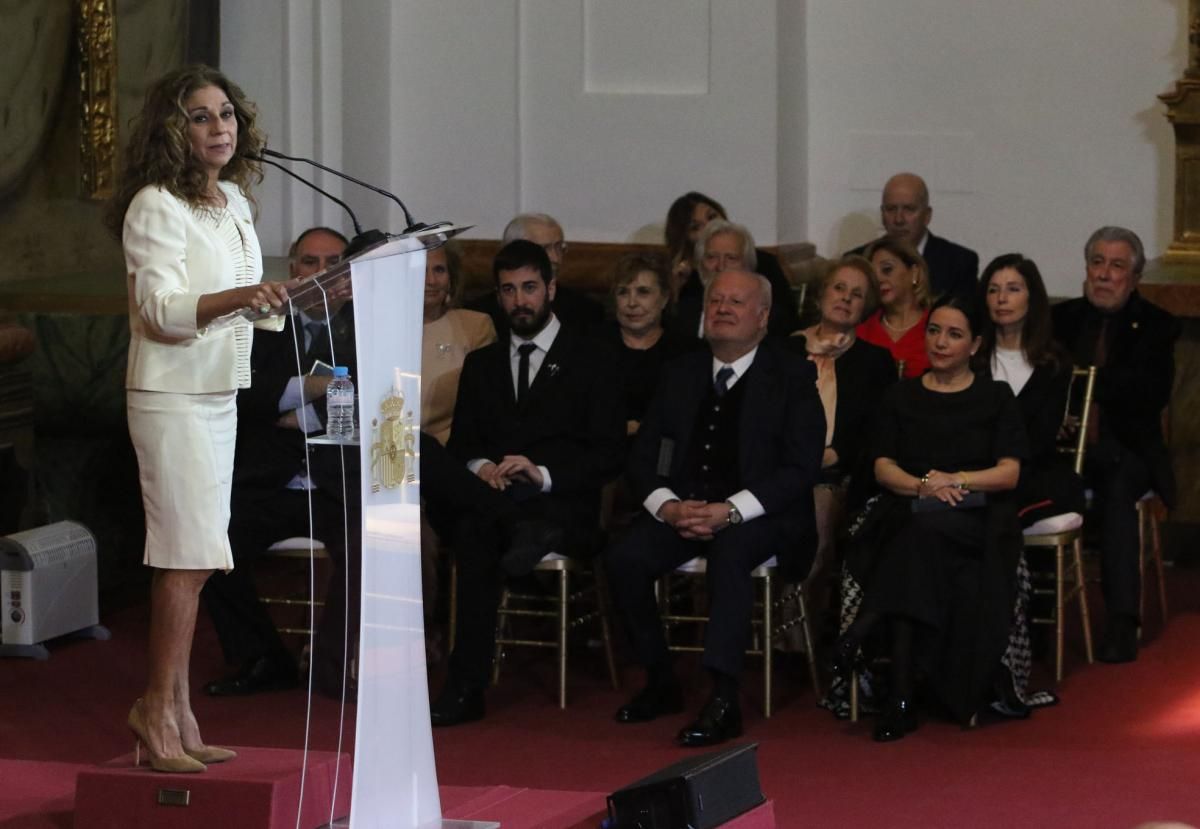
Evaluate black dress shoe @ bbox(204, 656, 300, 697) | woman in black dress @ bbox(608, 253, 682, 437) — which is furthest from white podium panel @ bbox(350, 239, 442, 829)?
woman in black dress @ bbox(608, 253, 682, 437)

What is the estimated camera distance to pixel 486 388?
5.92 m

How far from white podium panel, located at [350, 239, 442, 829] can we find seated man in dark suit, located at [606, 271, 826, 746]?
5.37 feet

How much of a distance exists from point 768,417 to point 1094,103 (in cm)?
338

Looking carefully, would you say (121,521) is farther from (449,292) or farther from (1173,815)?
(1173,815)

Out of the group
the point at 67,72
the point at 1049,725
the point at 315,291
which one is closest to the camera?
the point at 315,291

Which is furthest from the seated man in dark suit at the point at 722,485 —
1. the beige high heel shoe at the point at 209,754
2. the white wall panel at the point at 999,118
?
the white wall panel at the point at 999,118

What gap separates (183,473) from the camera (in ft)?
12.1

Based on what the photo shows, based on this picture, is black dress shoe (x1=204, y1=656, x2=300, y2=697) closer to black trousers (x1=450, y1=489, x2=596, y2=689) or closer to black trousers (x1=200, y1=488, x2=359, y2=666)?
black trousers (x1=200, y1=488, x2=359, y2=666)

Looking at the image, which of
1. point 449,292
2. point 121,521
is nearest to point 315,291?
point 449,292

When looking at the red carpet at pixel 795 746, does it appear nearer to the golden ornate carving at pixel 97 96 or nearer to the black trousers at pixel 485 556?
the black trousers at pixel 485 556

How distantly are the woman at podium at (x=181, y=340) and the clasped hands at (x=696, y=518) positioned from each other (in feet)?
6.32

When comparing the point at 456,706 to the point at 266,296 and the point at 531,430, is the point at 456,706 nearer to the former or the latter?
the point at 531,430

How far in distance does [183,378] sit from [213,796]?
2.60 ft

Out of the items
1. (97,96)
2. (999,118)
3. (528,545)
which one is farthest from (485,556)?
(999,118)
